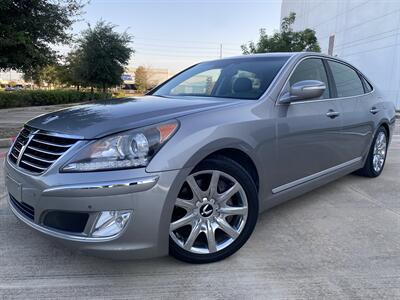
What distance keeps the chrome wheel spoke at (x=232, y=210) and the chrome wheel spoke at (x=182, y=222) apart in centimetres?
25

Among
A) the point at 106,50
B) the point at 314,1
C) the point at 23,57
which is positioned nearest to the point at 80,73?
the point at 106,50

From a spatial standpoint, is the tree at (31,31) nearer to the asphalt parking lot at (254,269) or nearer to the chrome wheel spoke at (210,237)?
the asphalt parking lot at (254,269)

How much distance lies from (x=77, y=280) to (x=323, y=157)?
2499mm

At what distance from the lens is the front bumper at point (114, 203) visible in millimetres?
2191

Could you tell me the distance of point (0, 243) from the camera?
3021 mm

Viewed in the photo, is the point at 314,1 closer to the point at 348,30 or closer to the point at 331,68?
the point at 348,30

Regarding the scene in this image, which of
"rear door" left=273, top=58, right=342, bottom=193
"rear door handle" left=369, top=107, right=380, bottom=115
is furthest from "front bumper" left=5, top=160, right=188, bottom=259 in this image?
"rear door handle" left=369, top=107, right=380, bottom=115

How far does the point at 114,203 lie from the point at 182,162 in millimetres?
494

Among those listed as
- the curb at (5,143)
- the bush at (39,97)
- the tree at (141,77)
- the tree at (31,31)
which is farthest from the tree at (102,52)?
the tree at (141,77)

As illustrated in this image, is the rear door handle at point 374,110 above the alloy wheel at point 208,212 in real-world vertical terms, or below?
above

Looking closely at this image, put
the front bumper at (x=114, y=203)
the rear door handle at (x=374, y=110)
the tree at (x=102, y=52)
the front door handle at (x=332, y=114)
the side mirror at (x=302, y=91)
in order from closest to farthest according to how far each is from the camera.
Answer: the front bumper at (x=114, y=203)
the side mirror at (x=302, y=91)
the front door handle at (x=332, y=114)
the rear door handle at (x=374, y=110)
the tree at (x=102, y=52)

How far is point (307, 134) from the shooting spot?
3369 millimetres

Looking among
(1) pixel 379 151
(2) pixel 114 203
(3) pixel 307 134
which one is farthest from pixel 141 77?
(2) pixel 114 203

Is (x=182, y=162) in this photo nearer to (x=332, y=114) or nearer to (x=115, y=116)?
(x=115, y=116)
